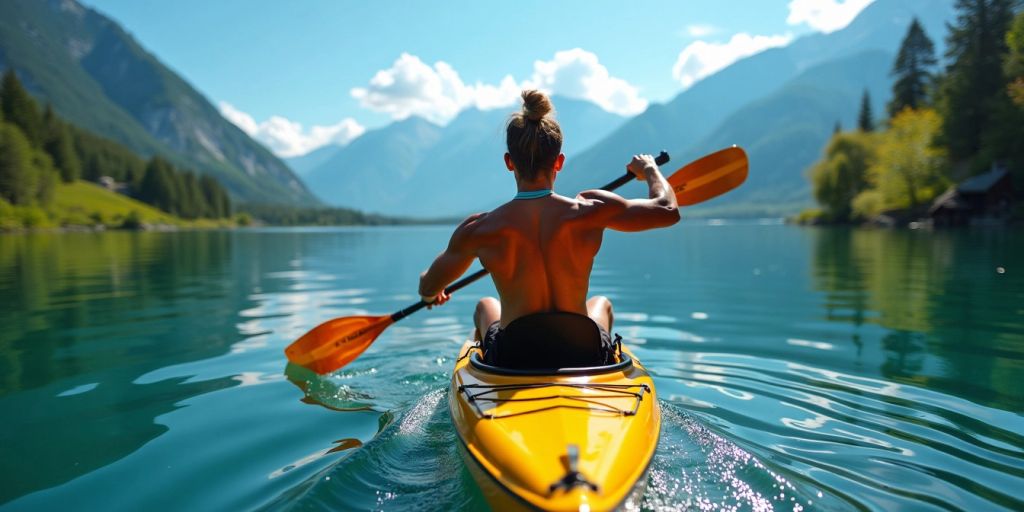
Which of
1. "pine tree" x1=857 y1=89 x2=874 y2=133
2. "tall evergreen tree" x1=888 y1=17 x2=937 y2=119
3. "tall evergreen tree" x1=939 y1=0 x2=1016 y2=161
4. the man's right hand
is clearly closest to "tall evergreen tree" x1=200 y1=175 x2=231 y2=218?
"pine tree" x1=857 y1=89 x2=874 y2=133

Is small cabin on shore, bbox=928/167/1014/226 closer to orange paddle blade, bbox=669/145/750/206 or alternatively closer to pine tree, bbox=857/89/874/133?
pine tree, bbox=857/89/874/133

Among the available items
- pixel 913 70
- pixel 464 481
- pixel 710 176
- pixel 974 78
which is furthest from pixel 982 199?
pixel 464 481

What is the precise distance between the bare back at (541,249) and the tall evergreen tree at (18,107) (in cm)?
12007

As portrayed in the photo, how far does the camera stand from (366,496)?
161 inches

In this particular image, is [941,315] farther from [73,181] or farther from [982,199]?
[73,181]

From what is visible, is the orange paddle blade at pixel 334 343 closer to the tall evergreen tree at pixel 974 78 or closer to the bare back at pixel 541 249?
the bare back at pixel 541 249

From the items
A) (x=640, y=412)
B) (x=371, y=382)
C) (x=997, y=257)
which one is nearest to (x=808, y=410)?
(x=640, y=412)

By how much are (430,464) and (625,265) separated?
21029 millimetres

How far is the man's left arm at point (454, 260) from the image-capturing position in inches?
171

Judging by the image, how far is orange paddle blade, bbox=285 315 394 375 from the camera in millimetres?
7934

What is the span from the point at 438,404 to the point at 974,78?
69.6 m

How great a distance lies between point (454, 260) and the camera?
4.55 meters

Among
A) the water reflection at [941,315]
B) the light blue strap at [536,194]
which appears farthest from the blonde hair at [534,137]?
the water reflection at [941,315]

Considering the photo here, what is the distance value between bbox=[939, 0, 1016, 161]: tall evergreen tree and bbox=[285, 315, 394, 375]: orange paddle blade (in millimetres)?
65878
